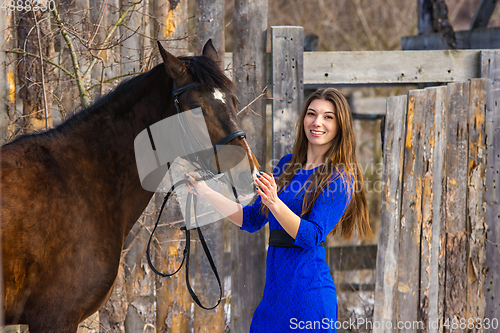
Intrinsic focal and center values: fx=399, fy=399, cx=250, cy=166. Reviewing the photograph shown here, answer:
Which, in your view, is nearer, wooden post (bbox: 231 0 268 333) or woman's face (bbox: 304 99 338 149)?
woman's face (bbox: 304 99 338 149)

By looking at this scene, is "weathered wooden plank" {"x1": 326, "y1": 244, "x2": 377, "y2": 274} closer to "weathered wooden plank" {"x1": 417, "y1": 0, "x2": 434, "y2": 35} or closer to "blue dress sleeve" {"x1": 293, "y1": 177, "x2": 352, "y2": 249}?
"weathered wooden plank" {"x1": 417, "y1": 0, "x2": 434, "y2": 35}

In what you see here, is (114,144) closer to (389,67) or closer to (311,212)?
(311,212)

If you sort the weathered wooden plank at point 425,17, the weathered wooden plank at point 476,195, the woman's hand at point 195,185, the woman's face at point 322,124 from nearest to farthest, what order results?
the woman's hand at point 195,185 → the woman's face at point 322,124 → the weathered wooden plank at point 476,195 → the weathered wooden plank at point 425,17

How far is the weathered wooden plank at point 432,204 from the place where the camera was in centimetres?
330

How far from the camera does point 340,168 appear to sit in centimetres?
226

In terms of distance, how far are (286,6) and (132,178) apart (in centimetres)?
1179

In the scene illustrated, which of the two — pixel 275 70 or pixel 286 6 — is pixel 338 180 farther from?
pixel 286 6

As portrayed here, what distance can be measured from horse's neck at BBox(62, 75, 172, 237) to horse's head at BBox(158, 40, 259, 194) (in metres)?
0.20

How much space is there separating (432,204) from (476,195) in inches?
20.4

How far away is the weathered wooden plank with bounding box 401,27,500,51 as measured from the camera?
4520 mm

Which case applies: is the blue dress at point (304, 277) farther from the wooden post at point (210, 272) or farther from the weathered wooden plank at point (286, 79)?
the wooden post at point (210, 272)

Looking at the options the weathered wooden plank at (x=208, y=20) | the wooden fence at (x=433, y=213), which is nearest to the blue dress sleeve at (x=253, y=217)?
the wooden fence at (x=433, y=213)

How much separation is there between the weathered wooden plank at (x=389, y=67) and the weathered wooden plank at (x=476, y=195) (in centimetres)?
21
